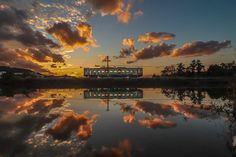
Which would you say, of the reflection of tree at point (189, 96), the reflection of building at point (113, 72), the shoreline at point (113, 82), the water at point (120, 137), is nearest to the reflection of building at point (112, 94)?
the reflection of tree at point (189, 96)

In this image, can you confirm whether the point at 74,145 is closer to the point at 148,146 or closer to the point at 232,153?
the point at 148,146

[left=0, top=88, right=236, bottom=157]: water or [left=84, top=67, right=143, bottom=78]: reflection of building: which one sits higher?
[left=84, top=67, right=143, bottom=78]: reflection of building

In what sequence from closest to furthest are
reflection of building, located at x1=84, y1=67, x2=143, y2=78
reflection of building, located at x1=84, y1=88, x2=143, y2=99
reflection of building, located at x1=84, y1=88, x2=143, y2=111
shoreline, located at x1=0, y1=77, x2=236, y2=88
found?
reflection of building, located at x1=84, y1=88, x2=143, y2=111 → reflection of building, located at x1=84, y1=88, x2=143, y2=99 → shoreline, located at x1=0, y1=77, x2=236, y2=88 → reflection of building, located at x1=84, y1=67, x2=143, y2=78

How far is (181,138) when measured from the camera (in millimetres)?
19125

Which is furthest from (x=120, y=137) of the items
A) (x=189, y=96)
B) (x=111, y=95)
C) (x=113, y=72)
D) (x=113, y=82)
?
(x=113, y=72)

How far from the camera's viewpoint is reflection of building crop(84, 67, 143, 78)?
167m

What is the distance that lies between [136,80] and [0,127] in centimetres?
12221

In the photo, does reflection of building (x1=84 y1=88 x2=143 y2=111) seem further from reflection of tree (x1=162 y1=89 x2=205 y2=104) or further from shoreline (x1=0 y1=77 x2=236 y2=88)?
shoreline (x1=0 y1=77 x2=236 y2=88)

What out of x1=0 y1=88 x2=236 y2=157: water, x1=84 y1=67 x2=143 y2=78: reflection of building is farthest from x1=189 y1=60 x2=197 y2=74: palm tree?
x1=0 y1=88 x2=236 y2=157: water

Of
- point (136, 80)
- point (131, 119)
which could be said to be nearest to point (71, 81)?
point (136, 80)

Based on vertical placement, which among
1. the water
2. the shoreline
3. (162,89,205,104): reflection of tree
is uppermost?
the shoreline

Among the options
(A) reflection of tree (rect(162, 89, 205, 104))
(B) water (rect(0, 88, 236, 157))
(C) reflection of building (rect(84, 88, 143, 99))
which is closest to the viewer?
(B) water (rect(0, 88, 236, 157))

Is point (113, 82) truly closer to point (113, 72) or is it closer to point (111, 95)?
point (113, 72)

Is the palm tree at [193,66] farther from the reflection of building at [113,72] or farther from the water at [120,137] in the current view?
the water at [120,137]
